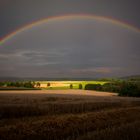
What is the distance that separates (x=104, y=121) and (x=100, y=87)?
43562 mm

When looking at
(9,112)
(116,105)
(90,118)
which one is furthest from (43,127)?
(116,105)

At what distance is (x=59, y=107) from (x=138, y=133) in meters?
10.9

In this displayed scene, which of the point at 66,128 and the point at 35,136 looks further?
the point at 66,128

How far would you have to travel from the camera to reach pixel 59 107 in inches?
809

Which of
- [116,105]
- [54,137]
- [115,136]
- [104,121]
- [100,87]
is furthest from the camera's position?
[100,87]

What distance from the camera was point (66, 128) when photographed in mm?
12945

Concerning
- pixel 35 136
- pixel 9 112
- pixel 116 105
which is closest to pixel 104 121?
pixel 35 136

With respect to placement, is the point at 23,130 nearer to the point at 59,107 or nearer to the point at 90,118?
the point at 90,118

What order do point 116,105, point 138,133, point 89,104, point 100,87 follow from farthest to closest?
1. point 100,87
2. point 116,105
3. point 89,104
4. point 138,133

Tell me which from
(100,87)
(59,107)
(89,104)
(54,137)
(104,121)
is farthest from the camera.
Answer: (100,87)

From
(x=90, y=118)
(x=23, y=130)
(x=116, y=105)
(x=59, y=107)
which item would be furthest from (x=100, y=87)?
(x=23, y=130)

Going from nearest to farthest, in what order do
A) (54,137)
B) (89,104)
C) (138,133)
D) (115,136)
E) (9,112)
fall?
1. (115,136)
2. (138,133)
3. (54,137)
4. (9,112)
5. (89,104)

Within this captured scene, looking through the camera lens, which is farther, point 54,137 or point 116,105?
point 116,105

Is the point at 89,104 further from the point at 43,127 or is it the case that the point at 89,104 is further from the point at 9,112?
the point at 43,127
